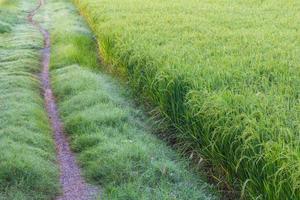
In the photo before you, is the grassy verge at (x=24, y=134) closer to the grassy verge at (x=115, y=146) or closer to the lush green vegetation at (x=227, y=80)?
the grassy verge at (x=115, y=146)

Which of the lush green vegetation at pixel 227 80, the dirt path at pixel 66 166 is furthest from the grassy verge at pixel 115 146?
the lush green vegetation at pixel 227 80

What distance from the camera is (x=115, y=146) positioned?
6848 mm

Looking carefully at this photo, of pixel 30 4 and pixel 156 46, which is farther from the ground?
pixel 156 46

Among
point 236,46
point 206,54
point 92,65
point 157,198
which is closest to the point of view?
point 157,198

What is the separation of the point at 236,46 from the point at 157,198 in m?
4.41

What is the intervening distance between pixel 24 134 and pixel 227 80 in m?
3.14

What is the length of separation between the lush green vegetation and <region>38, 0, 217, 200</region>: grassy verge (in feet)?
1.14

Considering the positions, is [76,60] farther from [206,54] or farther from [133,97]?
[206,54]

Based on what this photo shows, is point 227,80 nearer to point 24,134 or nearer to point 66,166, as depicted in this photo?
point 66,166

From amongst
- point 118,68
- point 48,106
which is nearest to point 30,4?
point 118,68

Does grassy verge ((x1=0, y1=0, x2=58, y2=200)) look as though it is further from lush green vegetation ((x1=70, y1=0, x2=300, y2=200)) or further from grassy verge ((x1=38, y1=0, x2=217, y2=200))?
lush green vegetation ((x1=70, y1=0, x2=300, y2=200))

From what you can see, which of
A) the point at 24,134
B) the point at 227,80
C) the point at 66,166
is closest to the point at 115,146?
the point at 66,166

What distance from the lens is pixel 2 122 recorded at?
782cm

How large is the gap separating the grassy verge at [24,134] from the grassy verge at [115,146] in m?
0.46
